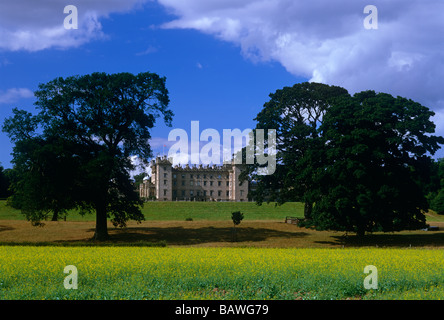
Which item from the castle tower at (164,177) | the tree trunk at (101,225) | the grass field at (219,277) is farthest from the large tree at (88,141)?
the castle tower at (164,177)

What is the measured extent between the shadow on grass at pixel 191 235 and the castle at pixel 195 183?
282 ft

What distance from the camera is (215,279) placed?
17.1 m

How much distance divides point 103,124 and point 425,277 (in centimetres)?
3174

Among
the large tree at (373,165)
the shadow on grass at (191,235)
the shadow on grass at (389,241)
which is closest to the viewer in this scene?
the large tree at (373,165)

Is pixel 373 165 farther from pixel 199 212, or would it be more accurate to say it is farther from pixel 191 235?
pixel 199 212

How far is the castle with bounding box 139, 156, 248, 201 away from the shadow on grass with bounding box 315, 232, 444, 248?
93.0m

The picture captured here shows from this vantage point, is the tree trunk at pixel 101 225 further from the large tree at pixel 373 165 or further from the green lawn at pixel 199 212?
the green lawn at pixel 199 212

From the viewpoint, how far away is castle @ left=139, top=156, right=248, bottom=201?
136 metres

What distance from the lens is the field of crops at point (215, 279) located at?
1516 centimetres

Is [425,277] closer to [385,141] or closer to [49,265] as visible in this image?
[49,265]

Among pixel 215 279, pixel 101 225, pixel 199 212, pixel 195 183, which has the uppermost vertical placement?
pixel 195 183

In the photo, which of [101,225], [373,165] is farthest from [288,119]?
[101,225]

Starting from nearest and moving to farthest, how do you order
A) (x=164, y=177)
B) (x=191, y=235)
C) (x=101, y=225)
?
(x=101, y=225) → (x=191, y=235) → (x=164, y=177)

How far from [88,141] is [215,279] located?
28.3m
